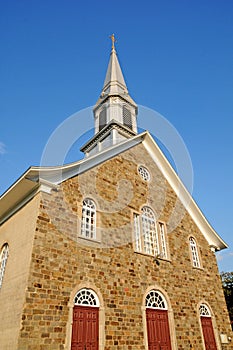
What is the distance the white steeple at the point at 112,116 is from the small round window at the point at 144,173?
2.87 meters

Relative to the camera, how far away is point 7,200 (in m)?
10.5

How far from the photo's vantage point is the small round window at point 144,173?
554 inches

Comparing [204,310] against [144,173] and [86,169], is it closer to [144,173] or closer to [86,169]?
[144,173]

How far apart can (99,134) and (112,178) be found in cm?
637

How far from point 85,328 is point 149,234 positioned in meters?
5.25

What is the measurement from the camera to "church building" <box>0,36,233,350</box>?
8.02m

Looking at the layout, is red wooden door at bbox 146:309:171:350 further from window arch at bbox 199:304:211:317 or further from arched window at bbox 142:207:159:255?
window arch at bbox 199:304:211:317

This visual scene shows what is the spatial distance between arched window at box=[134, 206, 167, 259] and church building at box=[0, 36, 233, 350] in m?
0.05

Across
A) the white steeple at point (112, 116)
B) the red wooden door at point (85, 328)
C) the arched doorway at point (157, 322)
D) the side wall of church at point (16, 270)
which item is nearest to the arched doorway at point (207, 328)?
the arched doorway at point (157, 322)

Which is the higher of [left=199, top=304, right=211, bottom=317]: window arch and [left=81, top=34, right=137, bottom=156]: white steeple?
[left=81, top=34, right=137, bottom=156]: white steeple

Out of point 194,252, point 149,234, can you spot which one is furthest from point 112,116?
point 194,252

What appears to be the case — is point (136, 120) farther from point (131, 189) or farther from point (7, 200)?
point (7, 200)

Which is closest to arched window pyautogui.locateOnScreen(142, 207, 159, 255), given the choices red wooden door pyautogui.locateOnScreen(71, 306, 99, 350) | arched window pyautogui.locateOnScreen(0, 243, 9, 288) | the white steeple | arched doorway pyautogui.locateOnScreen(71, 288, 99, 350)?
arched doorway pyautogui.locateOnScreen(71, 288, 99, 350)

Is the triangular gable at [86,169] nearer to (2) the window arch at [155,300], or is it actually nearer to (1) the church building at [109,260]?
(1) the church building at [109,260]
